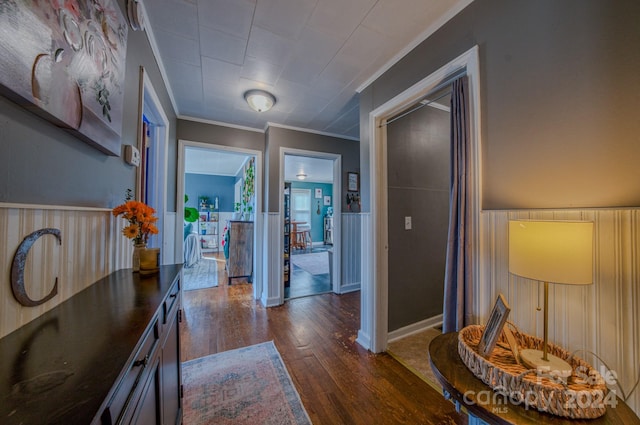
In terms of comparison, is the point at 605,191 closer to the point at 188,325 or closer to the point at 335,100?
the point at 335,100

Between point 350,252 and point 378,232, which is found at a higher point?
point 378,232

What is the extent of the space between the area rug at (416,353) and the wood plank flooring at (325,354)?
73 millimetres

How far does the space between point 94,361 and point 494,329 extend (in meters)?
1.22

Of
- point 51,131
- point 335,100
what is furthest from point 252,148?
point 51,131

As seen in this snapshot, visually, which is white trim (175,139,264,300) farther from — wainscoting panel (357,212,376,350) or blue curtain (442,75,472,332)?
blue curtain (442,75,472,332)

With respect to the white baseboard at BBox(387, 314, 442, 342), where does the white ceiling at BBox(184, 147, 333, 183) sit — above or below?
above

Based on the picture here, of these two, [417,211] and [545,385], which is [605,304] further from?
[417,211]

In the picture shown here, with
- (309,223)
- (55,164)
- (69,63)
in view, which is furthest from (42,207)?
(309,223)

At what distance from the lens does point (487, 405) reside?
0.75 m

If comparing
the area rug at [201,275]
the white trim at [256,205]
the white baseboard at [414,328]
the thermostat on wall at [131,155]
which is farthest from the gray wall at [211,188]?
the white baseboard at [414,328]

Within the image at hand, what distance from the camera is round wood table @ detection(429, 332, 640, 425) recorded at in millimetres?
696

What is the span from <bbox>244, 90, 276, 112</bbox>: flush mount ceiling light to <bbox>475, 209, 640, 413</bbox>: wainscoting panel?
2.36 meters

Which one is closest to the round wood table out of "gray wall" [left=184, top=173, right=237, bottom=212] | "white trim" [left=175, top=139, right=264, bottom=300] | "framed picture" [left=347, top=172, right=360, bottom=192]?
"white trim" [left=175, top=139, right=264, bottom=300]

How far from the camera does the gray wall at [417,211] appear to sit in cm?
235
